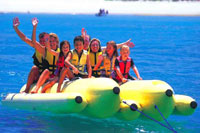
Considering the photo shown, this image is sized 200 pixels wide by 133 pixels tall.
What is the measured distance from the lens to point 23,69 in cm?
1404

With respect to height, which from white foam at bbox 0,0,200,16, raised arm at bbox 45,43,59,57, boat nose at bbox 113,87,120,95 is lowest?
white foam at bbox 0,0,200,16

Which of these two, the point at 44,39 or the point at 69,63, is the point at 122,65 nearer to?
the point at 69,63

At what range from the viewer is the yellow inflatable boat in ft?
23.4

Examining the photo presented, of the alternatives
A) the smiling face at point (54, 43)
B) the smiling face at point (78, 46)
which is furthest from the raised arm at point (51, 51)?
the smiling face at point (78, 46)

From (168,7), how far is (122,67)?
74054mm

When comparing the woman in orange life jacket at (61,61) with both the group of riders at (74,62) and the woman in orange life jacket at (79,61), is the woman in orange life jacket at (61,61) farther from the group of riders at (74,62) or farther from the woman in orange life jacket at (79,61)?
the woman in orange life jacket at (79,61)

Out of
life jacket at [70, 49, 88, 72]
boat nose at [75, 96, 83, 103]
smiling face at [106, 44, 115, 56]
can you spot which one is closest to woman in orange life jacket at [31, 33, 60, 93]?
life jacket at [70, 49, 88, 72]

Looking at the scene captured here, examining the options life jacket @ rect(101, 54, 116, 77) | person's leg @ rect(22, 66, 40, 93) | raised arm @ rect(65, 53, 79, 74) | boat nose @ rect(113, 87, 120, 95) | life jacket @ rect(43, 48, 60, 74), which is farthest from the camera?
person's leg @ rect(22, 66, 40, 93)

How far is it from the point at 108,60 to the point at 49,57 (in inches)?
36.7

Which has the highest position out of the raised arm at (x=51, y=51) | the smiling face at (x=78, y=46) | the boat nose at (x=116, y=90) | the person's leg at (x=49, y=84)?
the smiling face at (x=78, y=46)

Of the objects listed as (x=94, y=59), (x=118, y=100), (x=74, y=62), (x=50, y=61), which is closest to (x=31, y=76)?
(x=50, y=61)

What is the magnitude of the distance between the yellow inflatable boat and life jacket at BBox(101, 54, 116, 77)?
0.58 meters

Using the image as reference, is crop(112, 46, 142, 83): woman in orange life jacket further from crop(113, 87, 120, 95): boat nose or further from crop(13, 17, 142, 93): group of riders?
crop(113, 87, 120, 95): boat nose

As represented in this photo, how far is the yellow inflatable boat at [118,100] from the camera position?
714 cm
